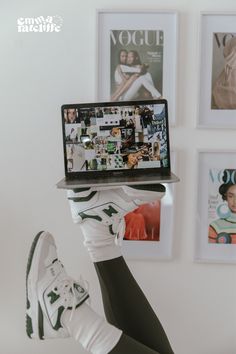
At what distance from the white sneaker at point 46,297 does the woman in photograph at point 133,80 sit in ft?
1.92

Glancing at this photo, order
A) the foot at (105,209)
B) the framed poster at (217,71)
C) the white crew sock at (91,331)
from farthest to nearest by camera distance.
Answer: the framed poster at (217,71) → the foot at (105,209) → the white crew sock at (91,331)

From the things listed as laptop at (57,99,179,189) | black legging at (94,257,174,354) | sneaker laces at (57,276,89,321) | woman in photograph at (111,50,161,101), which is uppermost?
woman in photograph at (111,50,161,101)

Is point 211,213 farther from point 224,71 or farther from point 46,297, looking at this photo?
point 46,297

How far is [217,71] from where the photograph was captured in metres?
1.43

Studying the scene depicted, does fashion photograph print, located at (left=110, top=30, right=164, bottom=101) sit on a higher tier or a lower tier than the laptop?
higher

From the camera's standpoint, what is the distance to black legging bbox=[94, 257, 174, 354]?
117 cm

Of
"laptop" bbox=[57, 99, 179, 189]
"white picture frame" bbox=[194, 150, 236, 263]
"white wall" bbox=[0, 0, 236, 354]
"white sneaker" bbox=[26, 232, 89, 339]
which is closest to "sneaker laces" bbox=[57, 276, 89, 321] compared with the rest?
"white sneaker" bbox=[26, 232, 89, 339]

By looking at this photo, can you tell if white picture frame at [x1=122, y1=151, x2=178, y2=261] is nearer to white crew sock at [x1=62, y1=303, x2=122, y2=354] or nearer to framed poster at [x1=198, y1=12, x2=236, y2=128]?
framed poster at [x1=198, y1=12, x2=236, y2=128]

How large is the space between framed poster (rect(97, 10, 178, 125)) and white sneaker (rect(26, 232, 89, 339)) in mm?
592

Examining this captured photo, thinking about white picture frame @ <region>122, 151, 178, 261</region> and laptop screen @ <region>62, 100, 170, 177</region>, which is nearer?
laptop screen @ <region>62, 100, 170, 177</region>

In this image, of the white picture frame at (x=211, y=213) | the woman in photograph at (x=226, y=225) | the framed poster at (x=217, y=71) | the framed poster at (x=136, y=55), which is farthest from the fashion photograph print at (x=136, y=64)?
the woman in photograph at (x=226, y=225)

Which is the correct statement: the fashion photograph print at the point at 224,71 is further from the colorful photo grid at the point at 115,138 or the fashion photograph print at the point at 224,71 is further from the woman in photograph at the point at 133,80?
the colorful photo grid at the point at 115,138

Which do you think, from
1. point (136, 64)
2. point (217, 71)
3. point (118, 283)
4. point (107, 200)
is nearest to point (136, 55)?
point (136, 64)

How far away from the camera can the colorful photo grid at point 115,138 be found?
1.17 m
